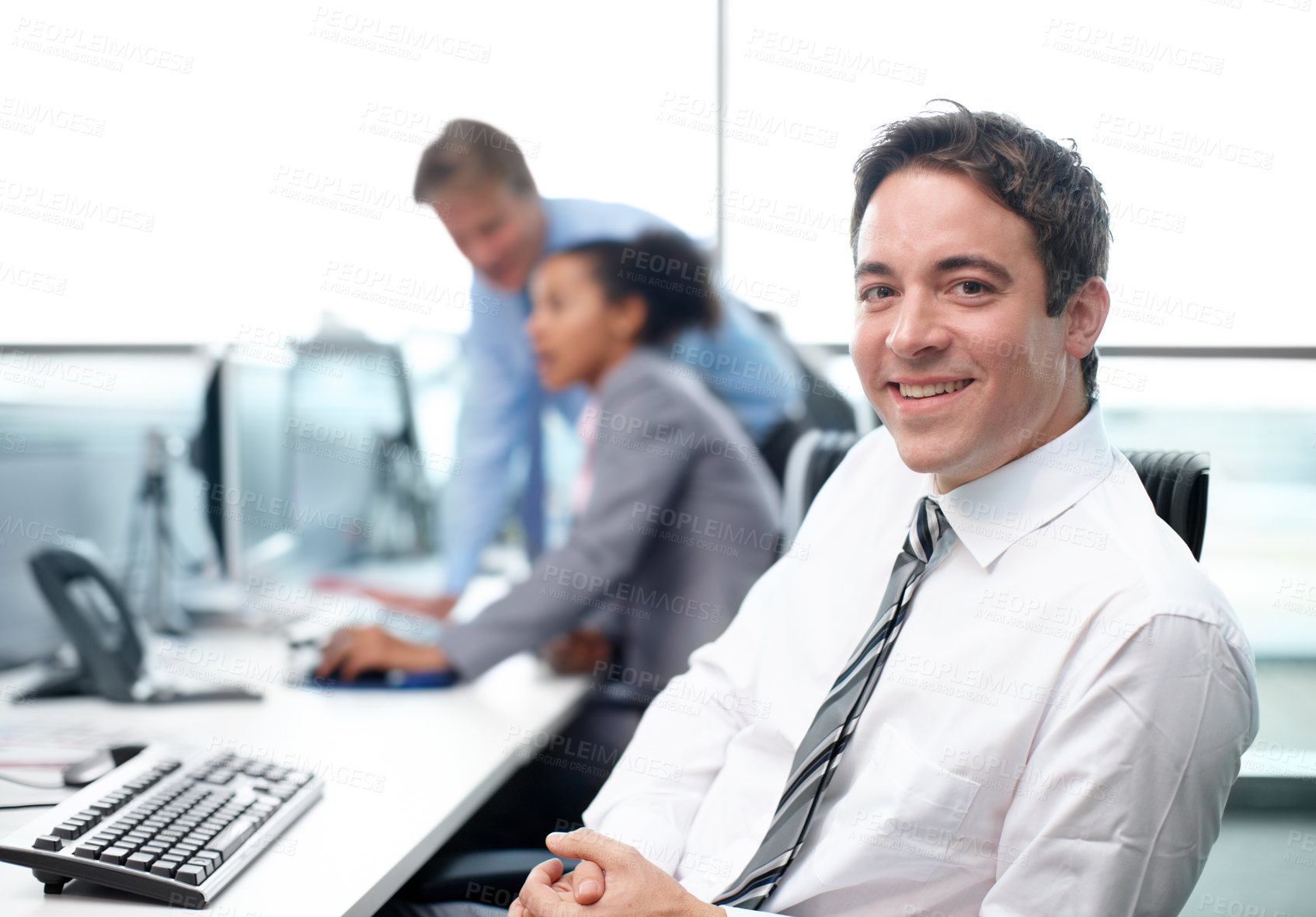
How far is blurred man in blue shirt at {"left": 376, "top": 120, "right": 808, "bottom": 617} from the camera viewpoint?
188 cm

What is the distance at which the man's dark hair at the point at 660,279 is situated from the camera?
1.85 meters

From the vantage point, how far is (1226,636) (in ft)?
2.31

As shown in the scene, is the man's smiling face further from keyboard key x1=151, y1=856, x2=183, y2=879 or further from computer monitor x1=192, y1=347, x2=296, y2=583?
computer monitor x1=192, y1=347, x2=296, y2=583

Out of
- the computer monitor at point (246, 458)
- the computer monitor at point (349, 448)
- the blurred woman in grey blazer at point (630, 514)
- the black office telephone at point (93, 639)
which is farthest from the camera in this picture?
the computer monitor at point (349, 448)

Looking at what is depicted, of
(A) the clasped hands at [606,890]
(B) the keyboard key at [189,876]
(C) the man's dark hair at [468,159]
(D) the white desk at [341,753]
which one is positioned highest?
(C) the man's dark hair at [468,159]

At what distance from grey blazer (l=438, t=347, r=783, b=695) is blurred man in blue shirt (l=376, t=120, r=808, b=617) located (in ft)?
0.53

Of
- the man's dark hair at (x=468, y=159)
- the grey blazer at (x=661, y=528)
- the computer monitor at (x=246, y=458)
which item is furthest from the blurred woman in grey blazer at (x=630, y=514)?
the computer monitor at (x=246, y=458)

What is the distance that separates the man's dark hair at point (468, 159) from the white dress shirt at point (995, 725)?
48.5 inches

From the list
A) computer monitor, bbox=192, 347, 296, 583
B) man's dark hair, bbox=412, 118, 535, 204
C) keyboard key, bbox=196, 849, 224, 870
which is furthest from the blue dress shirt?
keyboard key, bbox=196, 849, 224, 870

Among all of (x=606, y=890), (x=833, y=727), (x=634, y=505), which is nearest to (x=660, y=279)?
(x=634, y=505)

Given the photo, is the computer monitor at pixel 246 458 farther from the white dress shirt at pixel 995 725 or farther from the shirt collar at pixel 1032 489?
the shirt collar at pixel 1032 489

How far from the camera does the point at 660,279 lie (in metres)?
1.93

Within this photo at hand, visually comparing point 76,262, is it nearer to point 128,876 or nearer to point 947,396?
point 128,876

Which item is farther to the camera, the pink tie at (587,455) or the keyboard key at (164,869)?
the pink tie at (587,455)
